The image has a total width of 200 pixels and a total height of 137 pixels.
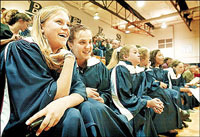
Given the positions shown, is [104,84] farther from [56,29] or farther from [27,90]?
[27,90]

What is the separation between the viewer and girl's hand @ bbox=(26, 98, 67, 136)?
0.65 meters

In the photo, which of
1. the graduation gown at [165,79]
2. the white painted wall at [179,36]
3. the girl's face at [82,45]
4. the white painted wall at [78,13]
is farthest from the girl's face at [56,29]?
the white painted wall at [179,36]

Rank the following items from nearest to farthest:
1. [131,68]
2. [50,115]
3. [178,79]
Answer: [50,115], [131,68], [178,79]

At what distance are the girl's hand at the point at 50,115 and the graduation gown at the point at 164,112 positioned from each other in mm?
1576

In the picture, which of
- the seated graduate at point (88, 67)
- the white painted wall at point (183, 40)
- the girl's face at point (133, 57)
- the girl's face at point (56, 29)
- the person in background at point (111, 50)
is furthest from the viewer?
the white painted wall at point (183, 40)

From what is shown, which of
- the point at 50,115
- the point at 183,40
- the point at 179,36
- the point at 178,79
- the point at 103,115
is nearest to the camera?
the point at 50,115

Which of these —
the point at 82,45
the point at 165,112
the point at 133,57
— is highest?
the point at 82,45

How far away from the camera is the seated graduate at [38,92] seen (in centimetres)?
69

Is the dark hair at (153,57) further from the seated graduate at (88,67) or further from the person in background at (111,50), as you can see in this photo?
the person in background at (111,50)

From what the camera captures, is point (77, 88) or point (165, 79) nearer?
point (77, 88)

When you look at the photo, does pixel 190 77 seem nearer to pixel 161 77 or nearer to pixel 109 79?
pixel 161 77

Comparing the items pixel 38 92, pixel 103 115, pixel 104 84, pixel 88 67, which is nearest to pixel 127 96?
pixel 104 84

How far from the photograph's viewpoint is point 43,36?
3.29ft

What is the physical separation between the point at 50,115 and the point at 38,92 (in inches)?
6.3
